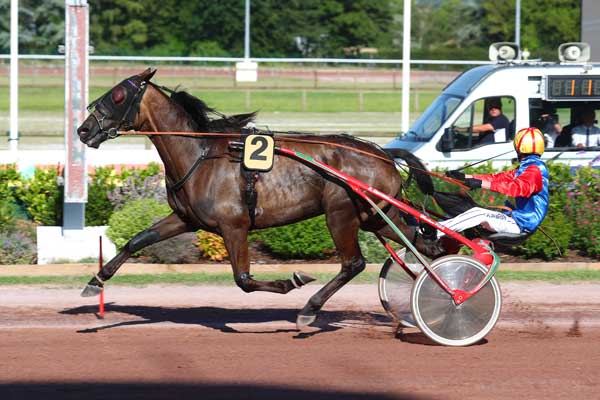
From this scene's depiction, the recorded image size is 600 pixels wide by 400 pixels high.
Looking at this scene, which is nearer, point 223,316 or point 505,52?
point 223,316

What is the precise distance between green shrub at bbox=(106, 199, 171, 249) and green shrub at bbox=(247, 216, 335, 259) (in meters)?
1.19

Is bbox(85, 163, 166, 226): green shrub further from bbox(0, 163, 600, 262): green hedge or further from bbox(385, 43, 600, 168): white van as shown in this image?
bbox(385, 43, 600, 168): white van

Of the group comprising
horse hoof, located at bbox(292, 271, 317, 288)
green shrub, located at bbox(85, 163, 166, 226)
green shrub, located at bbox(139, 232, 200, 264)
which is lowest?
green shrub, located at bbox(139, 232, 200, 264)

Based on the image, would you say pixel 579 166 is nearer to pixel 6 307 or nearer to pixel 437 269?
pixel 437 269

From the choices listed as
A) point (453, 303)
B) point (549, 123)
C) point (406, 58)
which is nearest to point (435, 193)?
point (453, 303)

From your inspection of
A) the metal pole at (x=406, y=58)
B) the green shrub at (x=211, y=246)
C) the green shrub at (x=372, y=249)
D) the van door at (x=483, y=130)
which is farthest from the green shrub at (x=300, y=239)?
the metal pole at (x=406, y=58)

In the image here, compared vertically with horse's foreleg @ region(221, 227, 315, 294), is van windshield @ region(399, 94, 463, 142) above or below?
above

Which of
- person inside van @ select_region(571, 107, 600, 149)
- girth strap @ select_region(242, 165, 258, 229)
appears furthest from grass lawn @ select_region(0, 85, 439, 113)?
girth strap @ select_region(242, 165, 258, 229)

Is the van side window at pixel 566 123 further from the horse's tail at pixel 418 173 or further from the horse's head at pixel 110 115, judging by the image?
the horse's head at pixel 110 115

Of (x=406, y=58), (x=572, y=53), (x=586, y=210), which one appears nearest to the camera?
(x=586, y=210)

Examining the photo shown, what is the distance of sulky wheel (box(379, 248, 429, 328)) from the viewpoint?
812 cm

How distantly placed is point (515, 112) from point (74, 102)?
18.3 feet

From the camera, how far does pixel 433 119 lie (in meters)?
13.4

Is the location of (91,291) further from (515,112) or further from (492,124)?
(515,112)
